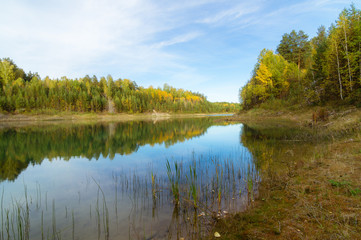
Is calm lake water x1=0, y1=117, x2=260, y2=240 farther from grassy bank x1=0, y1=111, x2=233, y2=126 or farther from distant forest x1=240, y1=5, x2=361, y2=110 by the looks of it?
grassy bank x1=0, y1=111, x2=233, y2=126

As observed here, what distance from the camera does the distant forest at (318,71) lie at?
24.6m

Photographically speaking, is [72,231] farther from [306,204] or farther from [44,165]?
[44,165]

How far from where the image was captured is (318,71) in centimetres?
3459

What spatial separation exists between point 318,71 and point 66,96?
99476mm

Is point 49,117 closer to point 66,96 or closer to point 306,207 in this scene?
point 66,96

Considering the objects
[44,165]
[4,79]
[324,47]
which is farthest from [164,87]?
[44,165]

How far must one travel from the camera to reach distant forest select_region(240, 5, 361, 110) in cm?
2464

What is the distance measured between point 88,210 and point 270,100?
51.4 m

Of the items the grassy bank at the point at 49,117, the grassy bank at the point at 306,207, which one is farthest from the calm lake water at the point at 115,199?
the grassy bank at the point at 49,117

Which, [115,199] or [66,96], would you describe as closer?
[115,199]

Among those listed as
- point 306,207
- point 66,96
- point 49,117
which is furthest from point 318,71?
point 66,96

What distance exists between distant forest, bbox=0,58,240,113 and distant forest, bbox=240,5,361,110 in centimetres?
7523

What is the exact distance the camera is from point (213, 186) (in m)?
7.50

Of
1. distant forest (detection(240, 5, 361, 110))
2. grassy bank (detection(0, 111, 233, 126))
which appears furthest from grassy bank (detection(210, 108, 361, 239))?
grassy bank (detection(0, 111, 233, 126))
